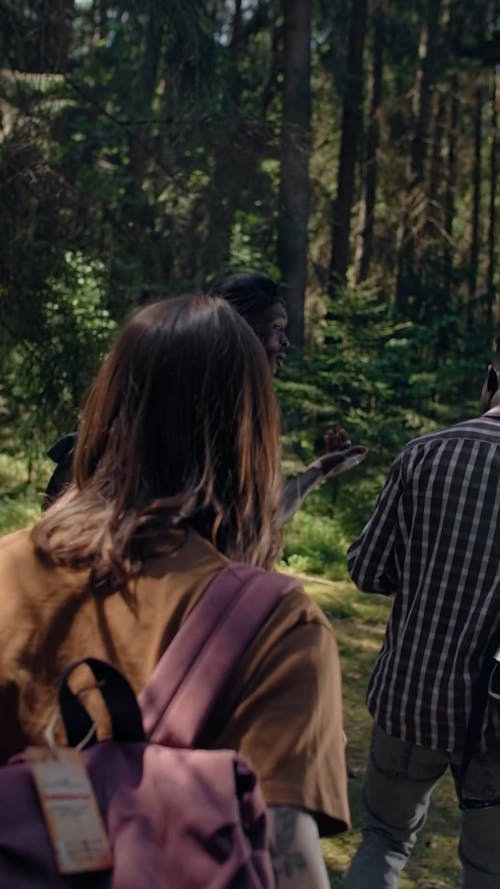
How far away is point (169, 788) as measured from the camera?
132 cm

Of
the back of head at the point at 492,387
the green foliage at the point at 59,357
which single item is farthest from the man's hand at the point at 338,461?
the green foliage at the point at 59,357

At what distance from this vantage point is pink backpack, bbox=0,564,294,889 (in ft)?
4.19

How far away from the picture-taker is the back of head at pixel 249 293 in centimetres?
395

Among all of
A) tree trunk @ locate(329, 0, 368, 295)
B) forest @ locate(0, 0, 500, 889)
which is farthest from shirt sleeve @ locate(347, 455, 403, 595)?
tree trunk @ locate(329, 0, 368, 295)

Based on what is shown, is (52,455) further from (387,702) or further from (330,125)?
(330,125)

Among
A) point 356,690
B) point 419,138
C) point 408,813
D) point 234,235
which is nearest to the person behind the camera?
point 408,813

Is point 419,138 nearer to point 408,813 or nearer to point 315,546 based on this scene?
point 315,546

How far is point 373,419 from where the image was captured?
12.4 metres

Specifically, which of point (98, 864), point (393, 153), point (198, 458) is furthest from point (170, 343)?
point (393, 153)

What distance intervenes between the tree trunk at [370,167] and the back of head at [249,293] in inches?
707

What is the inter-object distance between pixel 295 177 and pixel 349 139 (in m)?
5.02

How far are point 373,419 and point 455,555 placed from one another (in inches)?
370

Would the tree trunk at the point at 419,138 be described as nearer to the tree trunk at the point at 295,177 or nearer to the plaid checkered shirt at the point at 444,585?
the tree trunk at the point at 295,177

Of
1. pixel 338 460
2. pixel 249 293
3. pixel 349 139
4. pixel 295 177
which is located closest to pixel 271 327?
pixel 249 293
